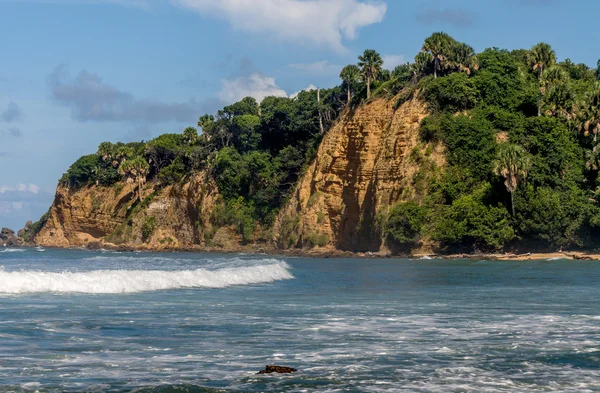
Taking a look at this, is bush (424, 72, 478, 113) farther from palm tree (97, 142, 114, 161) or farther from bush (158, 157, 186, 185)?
palm tree (97, 142, 114, 161)

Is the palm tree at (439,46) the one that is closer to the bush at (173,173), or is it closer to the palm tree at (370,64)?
the palm tree at (370,64)

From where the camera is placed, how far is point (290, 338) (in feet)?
53.4

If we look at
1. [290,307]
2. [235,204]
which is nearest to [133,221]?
[235,204]

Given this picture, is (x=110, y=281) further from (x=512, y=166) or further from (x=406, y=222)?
(x=406, y=222)

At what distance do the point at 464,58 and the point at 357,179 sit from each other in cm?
1576

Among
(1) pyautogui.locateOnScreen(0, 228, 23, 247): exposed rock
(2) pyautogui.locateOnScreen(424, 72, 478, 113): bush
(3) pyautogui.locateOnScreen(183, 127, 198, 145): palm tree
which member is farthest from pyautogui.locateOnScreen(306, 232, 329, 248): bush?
(1) pyautogui.locateOnScreen(0, 228, 23, 247): exposed rock

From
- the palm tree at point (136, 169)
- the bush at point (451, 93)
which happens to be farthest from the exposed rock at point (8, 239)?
the bush at point (451, 93)

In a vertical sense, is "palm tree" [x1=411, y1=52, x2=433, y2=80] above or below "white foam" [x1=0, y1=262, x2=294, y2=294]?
above

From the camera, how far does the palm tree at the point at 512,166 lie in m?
63.2

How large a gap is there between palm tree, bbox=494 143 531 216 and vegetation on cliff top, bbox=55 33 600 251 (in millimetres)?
88

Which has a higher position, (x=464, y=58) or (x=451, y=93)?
(x=464, y=58)

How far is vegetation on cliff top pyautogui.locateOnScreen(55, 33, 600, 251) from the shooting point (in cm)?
6462

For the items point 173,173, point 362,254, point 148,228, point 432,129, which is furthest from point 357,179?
point 148,228

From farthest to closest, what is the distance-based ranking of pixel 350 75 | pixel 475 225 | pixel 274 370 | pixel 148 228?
1. pixel 148 228
2. pixel 350 75
3. pixel 475 225
4. pixel 274 370
